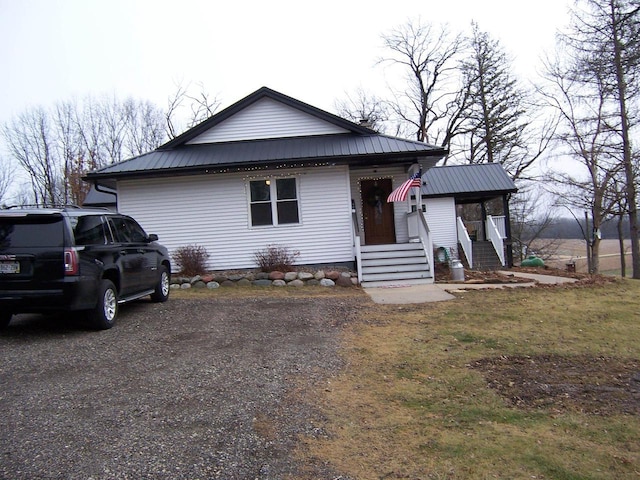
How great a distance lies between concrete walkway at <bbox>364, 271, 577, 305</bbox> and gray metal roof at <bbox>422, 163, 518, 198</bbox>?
7.44 metres

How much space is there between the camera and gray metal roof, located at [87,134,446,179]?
480 inches

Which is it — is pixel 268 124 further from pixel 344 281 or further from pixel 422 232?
pixel 422 232

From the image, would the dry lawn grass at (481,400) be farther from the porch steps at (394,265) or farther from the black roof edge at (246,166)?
the black roof edge at (246,166)

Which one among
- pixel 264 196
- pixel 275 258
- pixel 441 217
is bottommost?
pixel 275 258

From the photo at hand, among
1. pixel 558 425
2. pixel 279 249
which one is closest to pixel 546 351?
pixel 558 425

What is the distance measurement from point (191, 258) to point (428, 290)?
6.61 m

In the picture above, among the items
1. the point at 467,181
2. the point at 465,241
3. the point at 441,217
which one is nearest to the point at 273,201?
the point at 465,241

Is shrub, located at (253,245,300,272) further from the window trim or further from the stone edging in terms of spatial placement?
the window trim

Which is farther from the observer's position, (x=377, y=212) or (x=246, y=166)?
(x=377, y=212)

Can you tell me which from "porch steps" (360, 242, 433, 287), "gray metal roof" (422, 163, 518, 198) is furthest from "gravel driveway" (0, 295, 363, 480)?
"gray metal roof" (422, 163, 518, 198)

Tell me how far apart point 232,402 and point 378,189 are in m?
11.7

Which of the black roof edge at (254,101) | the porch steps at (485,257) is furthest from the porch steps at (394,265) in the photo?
the porch steps at (485,257)

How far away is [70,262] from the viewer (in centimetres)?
592

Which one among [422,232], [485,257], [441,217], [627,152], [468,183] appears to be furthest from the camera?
[627,152]
